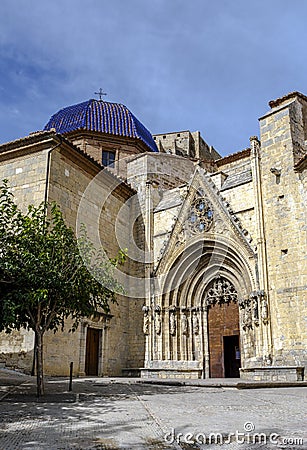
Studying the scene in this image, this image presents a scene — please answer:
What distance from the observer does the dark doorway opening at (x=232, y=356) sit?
13625mm

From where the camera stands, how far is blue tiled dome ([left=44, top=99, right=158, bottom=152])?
1952 cm

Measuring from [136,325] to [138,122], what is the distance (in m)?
10.4

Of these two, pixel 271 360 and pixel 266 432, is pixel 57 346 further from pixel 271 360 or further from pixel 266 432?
pixel 266 432

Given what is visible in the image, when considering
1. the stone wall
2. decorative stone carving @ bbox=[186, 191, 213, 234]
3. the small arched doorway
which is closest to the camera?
the stone wall

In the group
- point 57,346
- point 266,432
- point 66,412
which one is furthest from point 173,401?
point 57,346

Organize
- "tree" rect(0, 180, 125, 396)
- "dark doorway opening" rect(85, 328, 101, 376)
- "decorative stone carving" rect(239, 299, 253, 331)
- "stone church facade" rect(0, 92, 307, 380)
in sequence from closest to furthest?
"tree" rect(0, 180, 125, 396) → "stone church facade" rect(0, 92, 307, 380) → "decorative stone carving" rect(239, 299, 253, 331) → "dark doorway opening" rect(85, 328, 101, 376)

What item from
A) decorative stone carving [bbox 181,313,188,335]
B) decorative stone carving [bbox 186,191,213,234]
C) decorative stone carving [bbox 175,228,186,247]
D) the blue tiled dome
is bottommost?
decorative stone carving [bbox 181,313,188,335]

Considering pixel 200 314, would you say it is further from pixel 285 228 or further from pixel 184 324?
pixel 285 228

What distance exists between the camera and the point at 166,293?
47.9 ft
